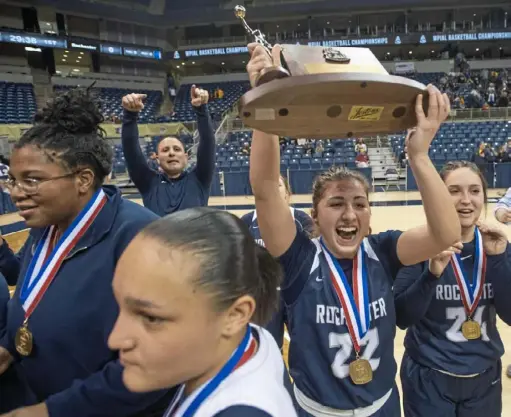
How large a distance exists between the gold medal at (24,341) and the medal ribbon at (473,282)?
140 cm

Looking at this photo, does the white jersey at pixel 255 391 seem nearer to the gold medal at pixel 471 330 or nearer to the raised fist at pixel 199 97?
the gold medal at pixel 471 330

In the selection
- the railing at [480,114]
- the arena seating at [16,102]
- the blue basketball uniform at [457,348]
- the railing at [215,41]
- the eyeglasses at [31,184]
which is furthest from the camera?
the railing at [215,41]

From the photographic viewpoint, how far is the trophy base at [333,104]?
0.79m

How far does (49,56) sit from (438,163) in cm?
1740

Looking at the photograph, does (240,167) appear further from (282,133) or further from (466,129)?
(282,133)

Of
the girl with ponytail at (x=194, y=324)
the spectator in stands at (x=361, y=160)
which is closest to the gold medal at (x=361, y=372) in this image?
the girl with ponytail at (x=194, y=324)

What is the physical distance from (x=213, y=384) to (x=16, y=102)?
18816mm

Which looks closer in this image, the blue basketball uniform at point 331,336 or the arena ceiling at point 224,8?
the blue basketball uniform at point 331,336

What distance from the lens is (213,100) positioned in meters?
21.5

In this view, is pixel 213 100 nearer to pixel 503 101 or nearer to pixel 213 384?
pixel 503 101

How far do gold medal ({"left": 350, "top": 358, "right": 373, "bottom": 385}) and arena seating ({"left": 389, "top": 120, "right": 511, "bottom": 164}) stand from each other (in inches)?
408

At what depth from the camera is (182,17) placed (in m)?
22.9

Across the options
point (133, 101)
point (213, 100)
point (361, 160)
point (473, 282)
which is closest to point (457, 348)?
point (473, 282)

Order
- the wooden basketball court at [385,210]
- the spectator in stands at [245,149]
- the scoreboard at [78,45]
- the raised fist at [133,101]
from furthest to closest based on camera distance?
the scoreboard at [78,45]
the spectator in stands at [245,149]
the wooden basketball court at [385,210]
the raised fist at [133,101]
